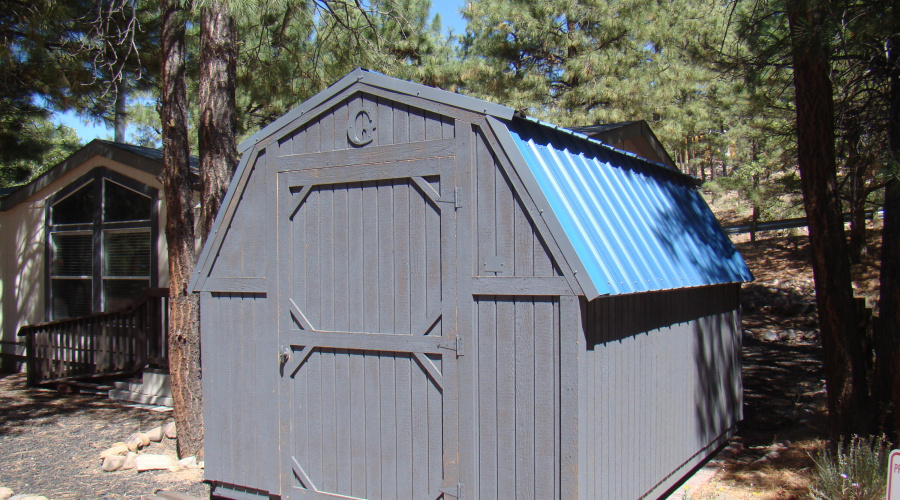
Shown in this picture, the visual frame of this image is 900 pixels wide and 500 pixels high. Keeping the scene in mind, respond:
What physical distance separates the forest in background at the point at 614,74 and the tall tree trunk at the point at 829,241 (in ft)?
0.04

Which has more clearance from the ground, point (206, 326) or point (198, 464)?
point (206, 326)

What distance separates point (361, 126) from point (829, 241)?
409 centimetres

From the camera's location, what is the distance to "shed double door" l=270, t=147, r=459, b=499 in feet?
15.2

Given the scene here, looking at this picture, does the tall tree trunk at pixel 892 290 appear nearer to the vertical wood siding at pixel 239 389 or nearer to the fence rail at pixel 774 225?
the vertical wood siding at pixel 239 389

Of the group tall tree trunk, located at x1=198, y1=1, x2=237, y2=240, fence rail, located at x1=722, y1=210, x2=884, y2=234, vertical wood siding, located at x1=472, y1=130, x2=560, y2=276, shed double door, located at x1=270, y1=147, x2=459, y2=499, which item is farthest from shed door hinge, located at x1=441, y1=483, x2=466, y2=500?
fence rail, located at x1=722, y1=210, x2=884, y2=234

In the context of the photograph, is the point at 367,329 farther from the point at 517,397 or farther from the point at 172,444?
the point at 172,444

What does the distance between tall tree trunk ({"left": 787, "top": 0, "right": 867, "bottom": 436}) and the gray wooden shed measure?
102cm

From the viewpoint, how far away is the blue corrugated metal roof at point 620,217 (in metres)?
4.31

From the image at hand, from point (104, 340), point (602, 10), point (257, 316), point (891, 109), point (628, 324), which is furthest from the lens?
point (602, 10)

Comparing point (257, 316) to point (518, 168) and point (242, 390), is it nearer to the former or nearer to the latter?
point (242, 390)

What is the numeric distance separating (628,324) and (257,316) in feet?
9.09

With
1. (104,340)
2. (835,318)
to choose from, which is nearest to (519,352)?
(835,318)

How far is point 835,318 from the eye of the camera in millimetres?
6199

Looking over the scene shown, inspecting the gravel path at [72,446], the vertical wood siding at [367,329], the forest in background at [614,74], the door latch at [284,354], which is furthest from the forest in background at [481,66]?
the gravel path at [72,446]
